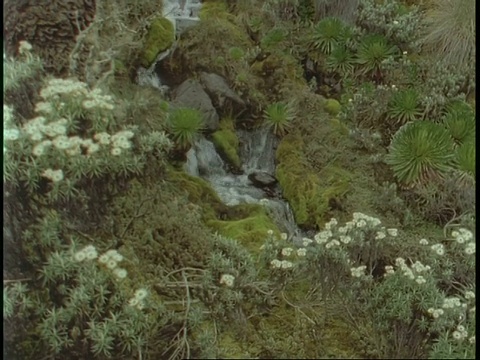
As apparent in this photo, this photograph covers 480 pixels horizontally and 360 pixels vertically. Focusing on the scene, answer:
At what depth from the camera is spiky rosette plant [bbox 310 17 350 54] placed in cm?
398

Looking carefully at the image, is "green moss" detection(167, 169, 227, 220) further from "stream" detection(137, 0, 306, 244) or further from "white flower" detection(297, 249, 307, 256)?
"white flower" detection(297, 249, 307, 256)

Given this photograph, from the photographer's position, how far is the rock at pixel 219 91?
3643 millimetres

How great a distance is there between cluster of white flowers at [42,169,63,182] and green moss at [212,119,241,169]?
1075 millimetres

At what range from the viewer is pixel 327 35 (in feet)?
13.1

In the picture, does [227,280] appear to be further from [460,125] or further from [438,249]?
[460,125]

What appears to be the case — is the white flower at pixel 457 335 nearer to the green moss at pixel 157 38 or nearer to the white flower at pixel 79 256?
the white flower at pixel 79 256

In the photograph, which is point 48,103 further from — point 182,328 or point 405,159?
point 405,159

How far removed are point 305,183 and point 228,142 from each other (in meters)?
0.51

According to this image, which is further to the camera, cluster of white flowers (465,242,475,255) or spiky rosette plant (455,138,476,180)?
spiky rosette plant (455,138,476,180)

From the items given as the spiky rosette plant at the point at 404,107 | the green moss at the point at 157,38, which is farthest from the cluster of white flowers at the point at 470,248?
the green moss at the point at 157,38

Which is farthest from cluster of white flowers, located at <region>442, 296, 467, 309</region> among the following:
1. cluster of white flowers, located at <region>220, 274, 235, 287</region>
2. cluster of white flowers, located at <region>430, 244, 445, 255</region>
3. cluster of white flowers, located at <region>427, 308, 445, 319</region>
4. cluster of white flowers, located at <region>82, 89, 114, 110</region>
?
cluster of white flowers, located at <region>82, 89, 114, 110</region>

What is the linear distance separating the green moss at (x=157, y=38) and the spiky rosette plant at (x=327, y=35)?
0.92 metres

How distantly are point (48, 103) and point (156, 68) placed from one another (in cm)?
104

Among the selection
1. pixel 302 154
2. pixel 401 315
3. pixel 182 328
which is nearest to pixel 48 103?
pixel 182 328
